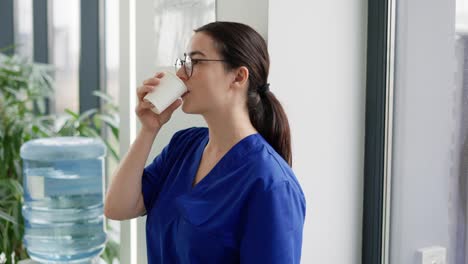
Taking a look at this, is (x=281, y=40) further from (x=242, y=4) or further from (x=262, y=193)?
(x=262, y=193)

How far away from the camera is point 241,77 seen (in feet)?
3.93

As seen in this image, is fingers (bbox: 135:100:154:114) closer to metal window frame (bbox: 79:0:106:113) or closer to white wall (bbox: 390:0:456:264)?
white wall (bbox: 390:0:456:264)

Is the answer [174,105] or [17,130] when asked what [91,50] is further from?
[174,105]

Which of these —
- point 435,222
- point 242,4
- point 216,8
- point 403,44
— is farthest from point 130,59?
point 435,222

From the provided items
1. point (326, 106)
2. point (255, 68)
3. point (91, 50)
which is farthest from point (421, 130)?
point (91, 50)

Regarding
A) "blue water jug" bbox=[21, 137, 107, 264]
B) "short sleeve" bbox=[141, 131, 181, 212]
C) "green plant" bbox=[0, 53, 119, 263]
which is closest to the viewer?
"short sleeve" bbox=[141, 131, 181, 212]

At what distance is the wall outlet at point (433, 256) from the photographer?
156 centimetres

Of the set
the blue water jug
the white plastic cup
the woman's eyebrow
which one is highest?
the woman's eyebrow

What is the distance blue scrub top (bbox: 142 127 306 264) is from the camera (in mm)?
1079

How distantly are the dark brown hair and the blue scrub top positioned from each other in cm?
6

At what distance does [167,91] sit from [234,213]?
1.01ft

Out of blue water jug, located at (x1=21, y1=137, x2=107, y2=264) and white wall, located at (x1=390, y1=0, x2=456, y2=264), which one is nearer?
white wall, located at (x1=390, y1=0, x2=456, y2=264)

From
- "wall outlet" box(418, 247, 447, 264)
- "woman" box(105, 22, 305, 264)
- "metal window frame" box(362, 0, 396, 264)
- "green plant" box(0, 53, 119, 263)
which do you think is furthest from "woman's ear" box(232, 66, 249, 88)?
"green plant" box(0, 53, 119, 263)

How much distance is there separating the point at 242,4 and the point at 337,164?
0.55 meters
